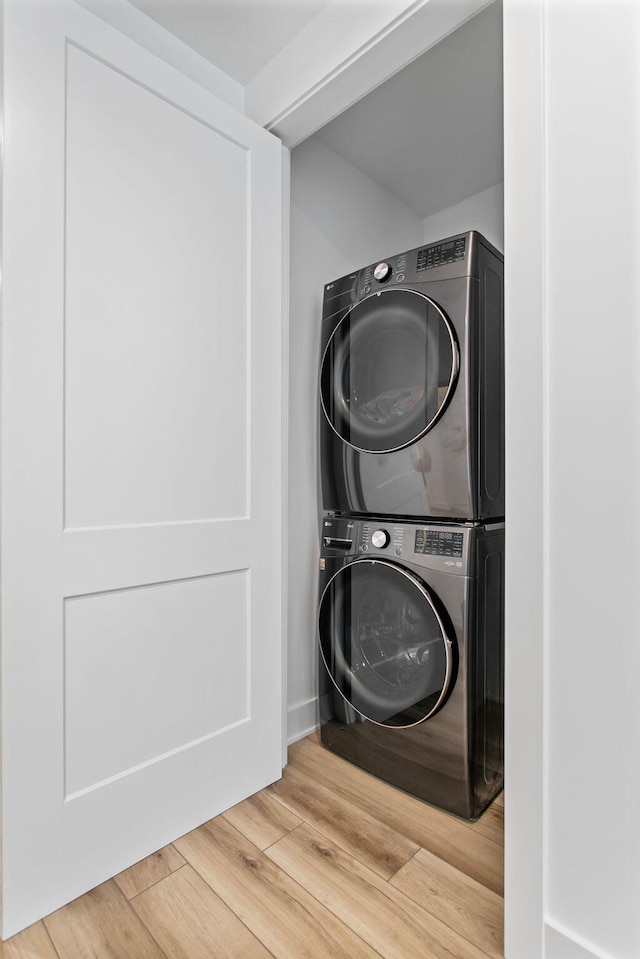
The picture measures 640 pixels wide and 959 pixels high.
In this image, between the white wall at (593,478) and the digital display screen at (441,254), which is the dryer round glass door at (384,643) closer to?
the white wall at (593,478)

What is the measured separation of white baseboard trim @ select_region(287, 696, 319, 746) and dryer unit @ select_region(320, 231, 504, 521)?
2.67ft

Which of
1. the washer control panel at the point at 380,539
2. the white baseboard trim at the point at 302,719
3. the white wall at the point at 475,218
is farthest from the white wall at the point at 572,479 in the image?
the white wall at the point at 475,218

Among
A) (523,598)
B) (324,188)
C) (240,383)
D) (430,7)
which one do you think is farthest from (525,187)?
(324,188)

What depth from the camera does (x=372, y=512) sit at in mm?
1765

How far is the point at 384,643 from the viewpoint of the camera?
1.72 metres

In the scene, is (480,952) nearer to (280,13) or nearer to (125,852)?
(125,852)

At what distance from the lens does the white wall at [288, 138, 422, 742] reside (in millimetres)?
2008

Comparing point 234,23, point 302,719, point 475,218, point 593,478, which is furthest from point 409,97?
point 302,719

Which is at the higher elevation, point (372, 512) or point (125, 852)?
point (372, 512)

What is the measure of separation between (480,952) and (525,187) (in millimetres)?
1576

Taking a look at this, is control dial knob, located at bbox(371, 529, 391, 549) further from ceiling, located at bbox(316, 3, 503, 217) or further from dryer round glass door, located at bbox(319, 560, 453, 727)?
ceiling, located at bbox(316, 3, 503, 217)

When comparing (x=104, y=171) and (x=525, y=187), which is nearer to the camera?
(x=525, y=187)

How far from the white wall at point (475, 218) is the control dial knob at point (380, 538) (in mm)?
1547

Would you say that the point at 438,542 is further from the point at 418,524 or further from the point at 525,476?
the point at 525,476
